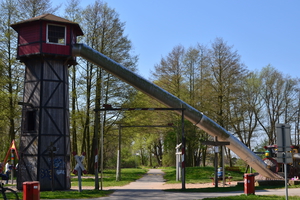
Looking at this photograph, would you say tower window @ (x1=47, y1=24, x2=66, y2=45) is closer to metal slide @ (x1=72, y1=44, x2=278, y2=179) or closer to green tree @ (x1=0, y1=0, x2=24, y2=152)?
metal slide @ (x1=72, y1=44, x2=278, y2=179)

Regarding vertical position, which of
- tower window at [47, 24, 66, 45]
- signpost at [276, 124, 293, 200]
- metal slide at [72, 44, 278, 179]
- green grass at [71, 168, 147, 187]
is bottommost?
green grass at [71, 168, 147, 187]

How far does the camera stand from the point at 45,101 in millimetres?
20484

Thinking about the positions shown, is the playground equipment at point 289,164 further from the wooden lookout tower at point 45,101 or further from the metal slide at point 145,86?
the wooden lookout tower at point 45,101

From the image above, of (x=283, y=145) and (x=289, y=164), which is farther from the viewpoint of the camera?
(x=289, y=164)

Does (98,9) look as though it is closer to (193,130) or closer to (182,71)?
(182,71)

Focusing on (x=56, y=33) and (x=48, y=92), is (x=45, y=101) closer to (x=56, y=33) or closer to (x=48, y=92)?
(x=48, y=92)

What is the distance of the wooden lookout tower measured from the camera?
2033 centimetres

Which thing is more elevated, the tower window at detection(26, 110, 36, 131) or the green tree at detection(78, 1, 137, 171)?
the green tree at detection(78, 1, 137, 171)

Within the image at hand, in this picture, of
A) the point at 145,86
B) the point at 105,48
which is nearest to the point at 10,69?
the point at 105,48

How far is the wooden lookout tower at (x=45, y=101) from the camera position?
2033 cm

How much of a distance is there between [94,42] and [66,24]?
50.2 feet

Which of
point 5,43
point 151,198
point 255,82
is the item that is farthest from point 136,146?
point 151,198

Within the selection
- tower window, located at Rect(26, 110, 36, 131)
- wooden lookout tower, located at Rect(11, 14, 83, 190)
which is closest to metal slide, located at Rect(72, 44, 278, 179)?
wooden lookout tower, located at Rect(11, 14, 83, 190)

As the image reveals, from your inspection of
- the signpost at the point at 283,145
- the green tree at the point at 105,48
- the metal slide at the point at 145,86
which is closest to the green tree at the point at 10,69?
the green tree at the point at 105,48
